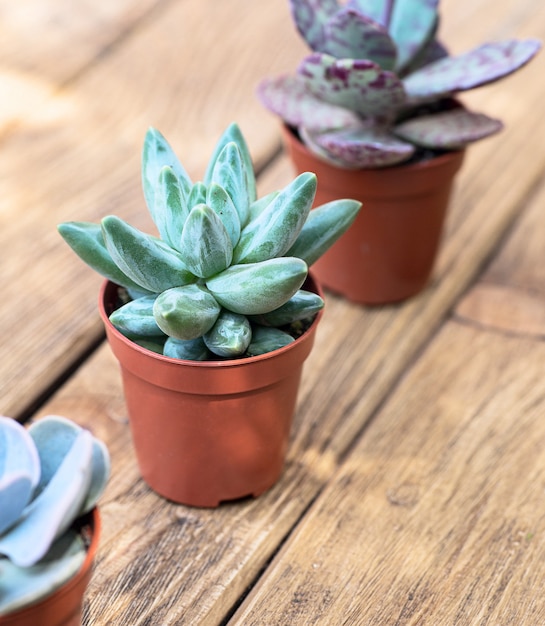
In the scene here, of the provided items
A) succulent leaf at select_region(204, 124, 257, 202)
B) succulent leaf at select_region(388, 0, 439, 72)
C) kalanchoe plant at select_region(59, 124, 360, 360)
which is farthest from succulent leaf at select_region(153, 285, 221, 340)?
succulent leaf at select_region(388, 0, 439, 72)

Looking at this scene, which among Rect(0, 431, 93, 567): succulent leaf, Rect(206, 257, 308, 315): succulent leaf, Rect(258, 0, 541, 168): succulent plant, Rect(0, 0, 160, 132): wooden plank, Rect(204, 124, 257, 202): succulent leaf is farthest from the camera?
Rect(0, 0, 160, 132): wooden plank

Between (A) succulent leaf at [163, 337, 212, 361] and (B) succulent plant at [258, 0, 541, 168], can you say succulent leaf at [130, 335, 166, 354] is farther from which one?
(B) succulent plant at [258, 0, 541, 168]

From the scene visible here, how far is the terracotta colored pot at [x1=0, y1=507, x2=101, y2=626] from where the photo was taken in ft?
1.49

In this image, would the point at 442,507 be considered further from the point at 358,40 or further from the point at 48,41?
the point at 48,41

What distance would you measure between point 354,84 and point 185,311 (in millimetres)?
304

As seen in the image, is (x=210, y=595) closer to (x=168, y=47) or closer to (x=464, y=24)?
(x=168, y=47)

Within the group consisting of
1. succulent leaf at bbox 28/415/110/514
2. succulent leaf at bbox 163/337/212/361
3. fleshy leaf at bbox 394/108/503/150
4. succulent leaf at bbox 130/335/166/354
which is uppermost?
succulent leaf at bbox 28/415/110/514

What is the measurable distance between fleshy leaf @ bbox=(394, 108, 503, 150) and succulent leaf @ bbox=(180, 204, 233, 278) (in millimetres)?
289

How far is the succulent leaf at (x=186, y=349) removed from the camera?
0.62m

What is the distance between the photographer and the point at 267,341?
0.63 m

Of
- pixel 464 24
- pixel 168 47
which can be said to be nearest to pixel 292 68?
pixel 168 47

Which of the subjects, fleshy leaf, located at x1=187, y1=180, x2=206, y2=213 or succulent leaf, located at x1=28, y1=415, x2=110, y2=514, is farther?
fleshy leaf, located at x1=187, y1=180, x2=206, y2=213

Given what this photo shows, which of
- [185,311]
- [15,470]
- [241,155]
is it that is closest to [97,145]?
[241,155]

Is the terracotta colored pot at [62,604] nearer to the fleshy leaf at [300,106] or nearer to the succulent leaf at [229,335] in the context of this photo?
the succulent leaf at [229,335]
